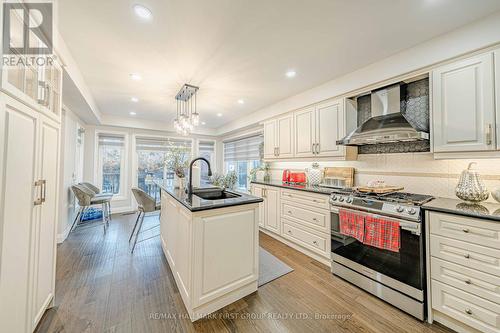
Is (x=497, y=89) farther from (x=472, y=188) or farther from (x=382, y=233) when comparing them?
(x=382, y=233)

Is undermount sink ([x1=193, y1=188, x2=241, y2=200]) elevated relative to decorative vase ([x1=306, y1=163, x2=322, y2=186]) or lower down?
lower down

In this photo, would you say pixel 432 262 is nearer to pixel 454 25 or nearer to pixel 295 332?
pixel 295 332

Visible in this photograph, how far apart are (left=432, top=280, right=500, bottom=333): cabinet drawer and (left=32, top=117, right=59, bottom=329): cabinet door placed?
125 inches

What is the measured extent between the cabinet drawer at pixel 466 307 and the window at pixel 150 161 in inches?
222

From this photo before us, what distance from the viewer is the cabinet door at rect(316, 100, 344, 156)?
106 inches

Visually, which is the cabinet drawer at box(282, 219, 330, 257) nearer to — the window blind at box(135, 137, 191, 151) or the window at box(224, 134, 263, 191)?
the window at box(224, 134, 263, 191)

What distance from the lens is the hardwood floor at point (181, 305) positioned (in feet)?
5.02

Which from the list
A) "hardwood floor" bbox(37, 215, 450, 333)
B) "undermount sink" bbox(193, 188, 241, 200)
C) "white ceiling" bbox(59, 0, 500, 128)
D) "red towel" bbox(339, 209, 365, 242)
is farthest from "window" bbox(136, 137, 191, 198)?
"red towel" bbox(339, 209, 365, 242)

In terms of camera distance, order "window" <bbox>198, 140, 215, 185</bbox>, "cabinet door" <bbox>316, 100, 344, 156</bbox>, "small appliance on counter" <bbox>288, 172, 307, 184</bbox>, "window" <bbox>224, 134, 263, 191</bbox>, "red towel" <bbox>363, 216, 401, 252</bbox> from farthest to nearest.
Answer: "window" <bbox>198, 140, 215, 185</bbox> < "window" <bbox>224, 134, 263, 191</bbox> < "small appliance on counter" <bbox>288, 172, 307, 184</bbox> < "cabinet door" <bbox>316, 100, 344, 156</bbox> < "red towel" <bbox>363, 216, 401, 252</bbox>

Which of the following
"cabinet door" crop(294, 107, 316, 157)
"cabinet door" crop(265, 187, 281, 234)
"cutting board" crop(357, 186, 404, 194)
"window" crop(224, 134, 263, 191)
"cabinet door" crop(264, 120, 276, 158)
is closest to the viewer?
"cutting board" crop(357, 186, 404, 194)

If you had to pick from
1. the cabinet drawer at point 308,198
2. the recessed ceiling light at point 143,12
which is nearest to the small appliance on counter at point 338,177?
the cabinet drawer at point 308,198

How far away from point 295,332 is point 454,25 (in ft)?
9.84

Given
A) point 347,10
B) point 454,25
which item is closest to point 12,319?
point 347,10

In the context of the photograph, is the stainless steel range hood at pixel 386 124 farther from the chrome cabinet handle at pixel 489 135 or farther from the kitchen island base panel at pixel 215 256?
the kitchen island base panel at pixel 215 256
